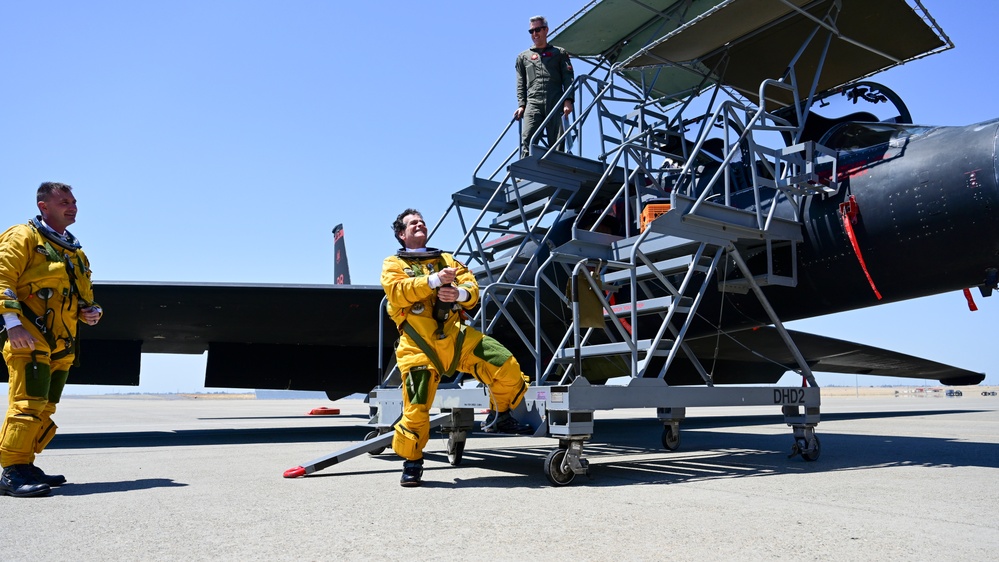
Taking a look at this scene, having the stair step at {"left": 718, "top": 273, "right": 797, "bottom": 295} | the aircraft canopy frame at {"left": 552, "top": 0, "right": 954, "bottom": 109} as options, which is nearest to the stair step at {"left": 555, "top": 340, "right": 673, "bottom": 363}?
the stair step at {"left": 718, "top": 273, "right": 797, "bottom": 295}

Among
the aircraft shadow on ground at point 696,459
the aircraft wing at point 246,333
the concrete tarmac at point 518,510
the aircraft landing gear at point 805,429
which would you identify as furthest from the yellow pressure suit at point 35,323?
the aircraft landing gear at point 805,429

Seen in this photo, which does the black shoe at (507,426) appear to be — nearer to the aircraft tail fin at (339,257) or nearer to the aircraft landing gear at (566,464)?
the aircraft landing gear at (566,464)

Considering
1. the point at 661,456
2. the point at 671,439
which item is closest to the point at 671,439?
the point at 671,439

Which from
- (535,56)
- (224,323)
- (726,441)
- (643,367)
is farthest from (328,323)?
Answer: (643,367)

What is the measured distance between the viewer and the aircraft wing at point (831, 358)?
14328 millimetres

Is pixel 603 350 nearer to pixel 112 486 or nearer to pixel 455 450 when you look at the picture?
pixel 455 450

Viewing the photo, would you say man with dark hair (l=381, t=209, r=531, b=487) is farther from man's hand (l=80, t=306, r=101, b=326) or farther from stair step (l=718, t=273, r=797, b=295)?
stair step (l=718, t=273, r=797, b=295)

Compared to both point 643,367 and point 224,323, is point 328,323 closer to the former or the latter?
point 224,323

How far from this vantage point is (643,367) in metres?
5.71

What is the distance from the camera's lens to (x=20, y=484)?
15.2ft

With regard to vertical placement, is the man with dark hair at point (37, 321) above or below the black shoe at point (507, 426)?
above

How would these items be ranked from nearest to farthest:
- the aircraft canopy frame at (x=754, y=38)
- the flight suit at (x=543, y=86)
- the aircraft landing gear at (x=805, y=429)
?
the aircraft landing gear at (x=805, y=429), the aircraft canopy frame at (x=754, y=38), the flight suit at (x=543, y=86)

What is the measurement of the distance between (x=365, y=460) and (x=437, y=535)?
412 cm

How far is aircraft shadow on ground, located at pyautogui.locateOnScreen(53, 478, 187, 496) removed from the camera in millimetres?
4840
